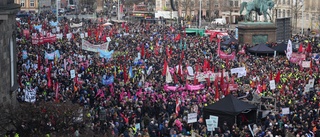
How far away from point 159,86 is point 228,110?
811cm

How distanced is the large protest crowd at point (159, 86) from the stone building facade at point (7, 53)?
2.72m

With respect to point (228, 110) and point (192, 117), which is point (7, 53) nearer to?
point (192, 117)

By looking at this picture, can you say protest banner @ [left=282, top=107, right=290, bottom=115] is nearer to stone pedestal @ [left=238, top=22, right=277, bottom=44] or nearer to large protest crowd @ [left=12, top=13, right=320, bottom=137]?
large protest crowd @ [left=12, top=13, right=320, bottom=137]

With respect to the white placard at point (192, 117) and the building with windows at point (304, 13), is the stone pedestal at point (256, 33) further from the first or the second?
the white placard at point (192, 117)

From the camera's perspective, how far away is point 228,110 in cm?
2819

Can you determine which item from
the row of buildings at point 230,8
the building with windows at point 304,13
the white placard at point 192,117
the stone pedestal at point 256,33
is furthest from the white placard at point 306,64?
the row of buildings at point 230,8

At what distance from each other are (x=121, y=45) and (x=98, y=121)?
1063 inches

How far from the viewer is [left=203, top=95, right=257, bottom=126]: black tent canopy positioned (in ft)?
92.5

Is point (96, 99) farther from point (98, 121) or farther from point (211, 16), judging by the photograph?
point (211, 16)

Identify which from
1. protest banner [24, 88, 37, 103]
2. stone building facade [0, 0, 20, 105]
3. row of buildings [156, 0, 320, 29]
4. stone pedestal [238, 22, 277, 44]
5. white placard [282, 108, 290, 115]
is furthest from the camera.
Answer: row of buildings [156, 0, 320, 29]

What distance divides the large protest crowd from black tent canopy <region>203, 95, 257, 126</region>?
378 millimetres

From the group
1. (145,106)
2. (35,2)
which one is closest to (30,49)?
(145,106)

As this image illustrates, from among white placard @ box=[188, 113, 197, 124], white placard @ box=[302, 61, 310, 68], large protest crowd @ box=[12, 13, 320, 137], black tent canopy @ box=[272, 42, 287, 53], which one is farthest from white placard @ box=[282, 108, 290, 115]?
black tent canopy @ box=[272, 42, 287, 53]

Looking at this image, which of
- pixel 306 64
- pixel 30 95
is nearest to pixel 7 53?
pixel 30 95
